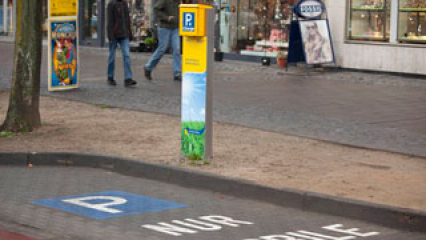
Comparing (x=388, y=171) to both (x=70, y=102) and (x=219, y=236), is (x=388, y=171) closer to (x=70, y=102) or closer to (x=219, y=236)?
(x=219, y=236)

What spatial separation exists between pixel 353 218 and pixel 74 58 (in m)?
9.08

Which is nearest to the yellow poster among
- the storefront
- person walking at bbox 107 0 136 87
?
person walking at bbox 107 0 136 87

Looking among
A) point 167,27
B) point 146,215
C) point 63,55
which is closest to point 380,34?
point 167,27

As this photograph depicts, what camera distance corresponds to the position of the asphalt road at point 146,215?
675cm

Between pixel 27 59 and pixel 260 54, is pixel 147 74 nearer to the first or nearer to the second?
pixel 260 54

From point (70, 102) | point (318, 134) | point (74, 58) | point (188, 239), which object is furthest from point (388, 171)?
point (74, 58)

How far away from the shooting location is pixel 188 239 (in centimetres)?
658

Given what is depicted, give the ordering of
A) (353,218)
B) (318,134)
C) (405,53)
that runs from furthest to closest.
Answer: (405,53) < (318,134) < (353,218)

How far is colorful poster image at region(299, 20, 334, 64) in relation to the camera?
18408 millimetres

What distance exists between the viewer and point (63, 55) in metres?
15.2

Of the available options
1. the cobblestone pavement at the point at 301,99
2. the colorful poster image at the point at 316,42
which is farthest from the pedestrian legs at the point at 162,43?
the colorful poster image at the point at 316,42

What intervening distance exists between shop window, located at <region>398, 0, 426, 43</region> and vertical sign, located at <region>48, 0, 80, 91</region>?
278 inches

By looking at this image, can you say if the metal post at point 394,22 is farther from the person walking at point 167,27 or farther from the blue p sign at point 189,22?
the blue p sign at point 189,22

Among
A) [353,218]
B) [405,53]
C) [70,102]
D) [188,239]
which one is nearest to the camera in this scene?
[188,239]
